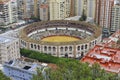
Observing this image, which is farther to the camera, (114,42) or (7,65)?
(114,42)

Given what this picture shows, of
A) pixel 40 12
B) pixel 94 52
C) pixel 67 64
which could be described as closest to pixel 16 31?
pixel 40 12

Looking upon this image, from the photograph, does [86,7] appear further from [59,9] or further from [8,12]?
[8,12]

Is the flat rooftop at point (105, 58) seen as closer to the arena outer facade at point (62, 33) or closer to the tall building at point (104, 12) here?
the arena outer facade at point (62, 33)

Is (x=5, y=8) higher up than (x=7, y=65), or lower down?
higher up

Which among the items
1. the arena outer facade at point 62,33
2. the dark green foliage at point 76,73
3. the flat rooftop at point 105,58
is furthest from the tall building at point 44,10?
the dark green foliage at point 76,73

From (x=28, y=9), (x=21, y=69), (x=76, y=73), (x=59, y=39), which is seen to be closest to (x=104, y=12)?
(x=59, y=39)

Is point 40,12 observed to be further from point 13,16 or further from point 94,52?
point 94,52

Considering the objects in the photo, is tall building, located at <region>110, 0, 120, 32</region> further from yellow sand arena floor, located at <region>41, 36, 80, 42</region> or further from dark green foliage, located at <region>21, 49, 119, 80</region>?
dark green foliage, located at <region>21, 49, 119, 80</region>
